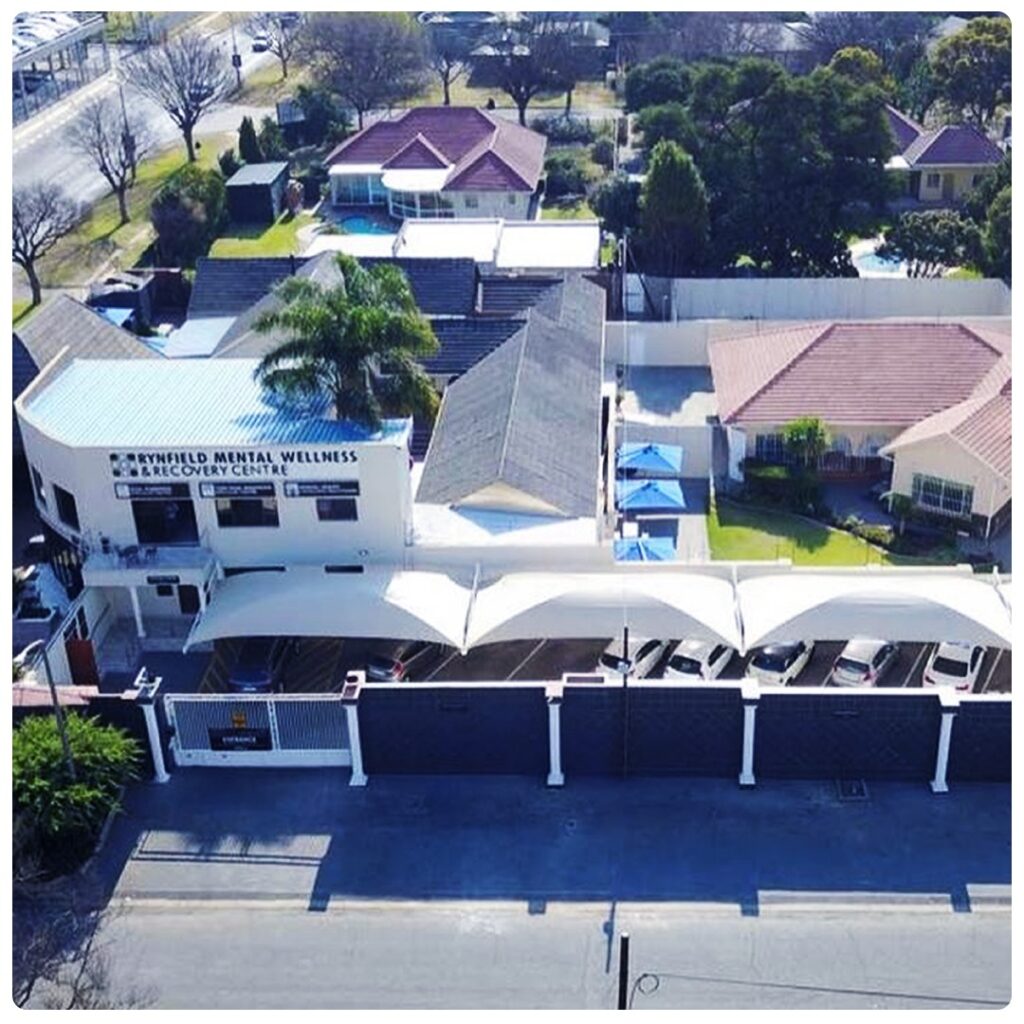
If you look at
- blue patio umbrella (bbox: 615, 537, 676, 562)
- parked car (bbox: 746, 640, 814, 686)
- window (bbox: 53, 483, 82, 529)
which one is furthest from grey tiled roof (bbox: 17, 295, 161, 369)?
parked car (bbox: 746, 640, 814, 686)

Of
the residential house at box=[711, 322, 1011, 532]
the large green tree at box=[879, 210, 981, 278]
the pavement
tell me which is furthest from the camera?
the large green tree at box=[879, 210, 981, 278]

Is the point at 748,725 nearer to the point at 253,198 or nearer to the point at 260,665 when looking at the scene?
the point at 260,665

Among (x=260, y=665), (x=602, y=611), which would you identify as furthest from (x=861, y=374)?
(x=260, y=665)

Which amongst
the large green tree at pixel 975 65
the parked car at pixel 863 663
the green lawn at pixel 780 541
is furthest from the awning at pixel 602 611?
the large green tree at pixel 975 65

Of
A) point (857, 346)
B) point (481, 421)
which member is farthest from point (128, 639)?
point (857, 346)

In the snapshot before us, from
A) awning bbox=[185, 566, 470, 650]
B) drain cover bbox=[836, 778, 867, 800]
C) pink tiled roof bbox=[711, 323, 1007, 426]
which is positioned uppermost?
pink tiled roof bbox=[711, 323, 1007, 426]

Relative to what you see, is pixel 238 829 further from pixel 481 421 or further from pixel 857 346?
pixel 857 346

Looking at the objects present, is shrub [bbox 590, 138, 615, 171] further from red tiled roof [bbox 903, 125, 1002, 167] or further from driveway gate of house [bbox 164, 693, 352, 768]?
driveway gate of house [bbox 164, 693, 352, 768]
